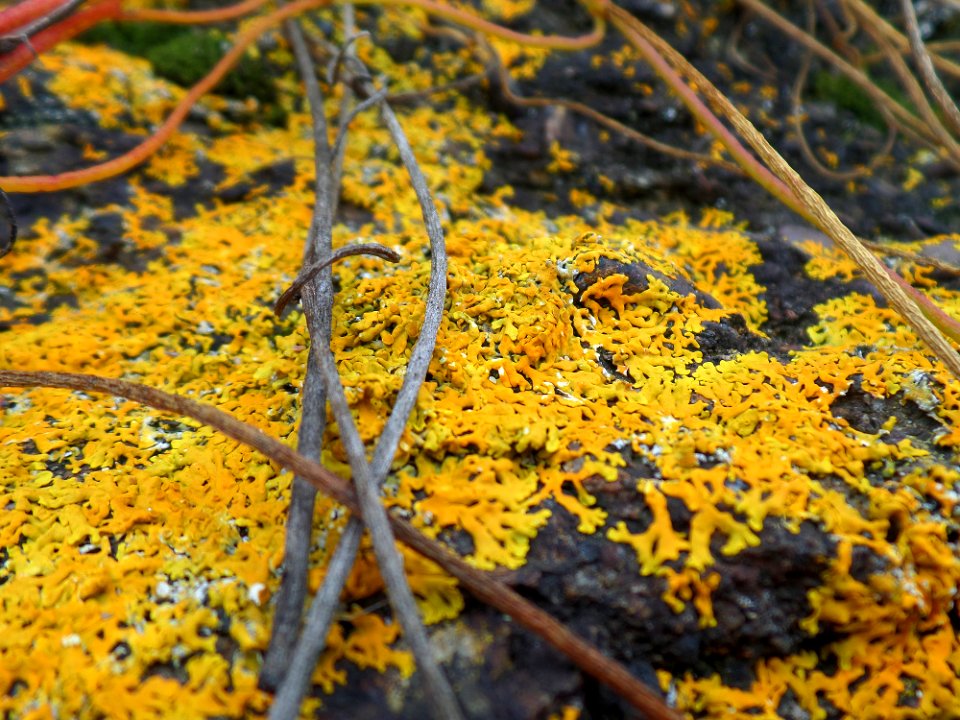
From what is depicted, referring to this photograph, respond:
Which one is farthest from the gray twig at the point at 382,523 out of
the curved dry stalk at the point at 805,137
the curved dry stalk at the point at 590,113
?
the curved dry stalk at the point at 805,137

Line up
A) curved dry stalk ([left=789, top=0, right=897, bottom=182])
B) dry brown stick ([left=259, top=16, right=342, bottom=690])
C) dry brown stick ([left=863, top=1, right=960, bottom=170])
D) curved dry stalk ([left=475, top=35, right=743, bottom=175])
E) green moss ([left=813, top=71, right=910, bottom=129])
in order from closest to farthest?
dry brown stick ([left=259, top=16, right=342, bottom=690])
dry brown stick ([left=863, top=1, right=960, bottom=170])
curved dry stalk ([left=475, top=35, right=743, bottom=175])
curved dry stalk ([left=789, top=0, right=897, bottom=182])
green moss ([left=813, top=71, right=910, bottom=129])

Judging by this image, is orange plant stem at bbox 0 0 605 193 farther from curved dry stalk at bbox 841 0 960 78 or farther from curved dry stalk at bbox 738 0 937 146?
curved dry stalk at bbox 841 0 960 78

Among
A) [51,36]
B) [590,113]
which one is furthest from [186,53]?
[590,113]

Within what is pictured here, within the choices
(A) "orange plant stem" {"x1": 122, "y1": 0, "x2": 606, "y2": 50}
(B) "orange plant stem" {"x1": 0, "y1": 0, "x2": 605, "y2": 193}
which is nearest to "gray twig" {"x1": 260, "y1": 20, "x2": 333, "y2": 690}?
(B) "orange plant stem" {"x1": 0, "y1": 0, "x2": 605, "y2": 193}

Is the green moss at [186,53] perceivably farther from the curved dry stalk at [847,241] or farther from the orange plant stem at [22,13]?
the curved dry stalk at [847,241]

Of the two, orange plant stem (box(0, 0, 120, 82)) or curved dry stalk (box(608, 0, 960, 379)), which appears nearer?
curved dry stalk (box(608, 0, 960, 379))

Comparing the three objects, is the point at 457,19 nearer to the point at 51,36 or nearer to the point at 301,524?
the point at 51,36

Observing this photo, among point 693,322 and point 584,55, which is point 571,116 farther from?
point 693,322
